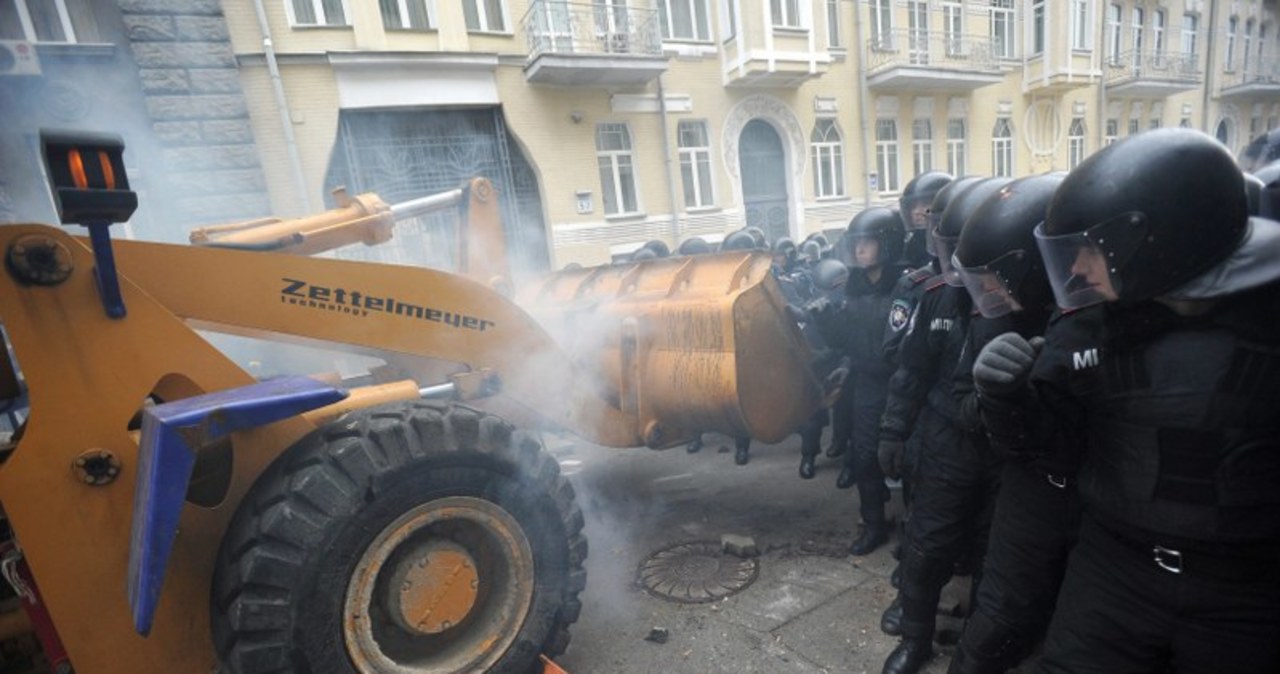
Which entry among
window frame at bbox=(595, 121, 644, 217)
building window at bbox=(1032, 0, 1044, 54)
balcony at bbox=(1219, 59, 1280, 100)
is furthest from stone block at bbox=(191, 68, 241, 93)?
balcony at bbox=(1219, 59, 1280, 100)

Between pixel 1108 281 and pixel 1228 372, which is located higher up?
pixel 1108 281

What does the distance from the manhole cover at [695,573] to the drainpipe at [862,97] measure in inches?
531

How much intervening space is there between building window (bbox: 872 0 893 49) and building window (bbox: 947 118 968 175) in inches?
130

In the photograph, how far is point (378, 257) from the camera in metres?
9.07

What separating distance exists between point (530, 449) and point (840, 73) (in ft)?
51.0

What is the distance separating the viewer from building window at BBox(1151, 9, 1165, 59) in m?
21.1

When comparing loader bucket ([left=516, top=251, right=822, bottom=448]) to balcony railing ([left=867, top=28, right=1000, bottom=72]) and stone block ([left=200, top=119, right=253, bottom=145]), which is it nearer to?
stone block ([left=200, top=119, right=253, bottom=145])

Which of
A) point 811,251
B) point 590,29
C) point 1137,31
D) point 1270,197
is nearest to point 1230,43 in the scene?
point 1137,31

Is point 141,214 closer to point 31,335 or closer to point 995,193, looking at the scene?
point 31,335

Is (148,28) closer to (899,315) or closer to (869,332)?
(869,332)

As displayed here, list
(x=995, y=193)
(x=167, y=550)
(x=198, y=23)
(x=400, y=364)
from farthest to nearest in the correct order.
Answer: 1. (x=198, y=23)
2. (x=400, y=364)
3. (x=995, y=193)
4. (x=167, y=550)

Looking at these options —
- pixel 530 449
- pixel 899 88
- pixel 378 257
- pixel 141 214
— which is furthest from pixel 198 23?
pixel 899 88

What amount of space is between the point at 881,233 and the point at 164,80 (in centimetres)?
939

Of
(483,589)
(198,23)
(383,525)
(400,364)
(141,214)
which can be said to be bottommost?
(483,589)
